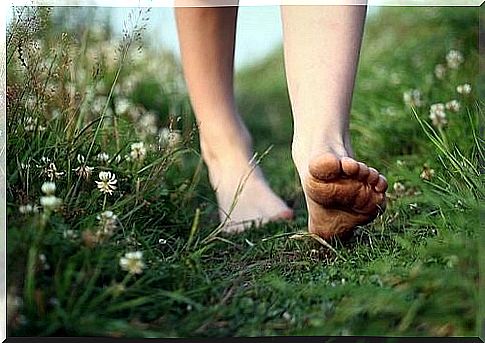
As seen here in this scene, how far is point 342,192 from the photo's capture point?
5.06 ft

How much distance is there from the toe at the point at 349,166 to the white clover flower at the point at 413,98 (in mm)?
891

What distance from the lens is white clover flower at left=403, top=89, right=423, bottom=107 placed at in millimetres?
2367

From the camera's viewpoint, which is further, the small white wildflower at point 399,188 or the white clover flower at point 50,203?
the small white wildflower at point 399,188

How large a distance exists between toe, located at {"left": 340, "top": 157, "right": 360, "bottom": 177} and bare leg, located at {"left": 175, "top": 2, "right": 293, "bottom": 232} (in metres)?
0.50

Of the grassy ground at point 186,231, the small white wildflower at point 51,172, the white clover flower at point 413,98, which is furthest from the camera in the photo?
the white clover flower at point 413,98

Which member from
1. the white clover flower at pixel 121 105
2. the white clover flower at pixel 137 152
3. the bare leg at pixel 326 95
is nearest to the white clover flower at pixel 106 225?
the white clover flower at pixel 137 152

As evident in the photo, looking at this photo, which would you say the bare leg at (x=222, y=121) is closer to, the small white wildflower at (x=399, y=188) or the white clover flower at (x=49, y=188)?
the small white wildflower at (x=399, y=188)

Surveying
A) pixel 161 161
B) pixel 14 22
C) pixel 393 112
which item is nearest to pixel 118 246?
pixel 161 161

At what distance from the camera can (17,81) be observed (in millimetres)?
1769

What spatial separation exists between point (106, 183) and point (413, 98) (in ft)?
3.26

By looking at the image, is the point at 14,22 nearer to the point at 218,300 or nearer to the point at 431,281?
the point at 218,300

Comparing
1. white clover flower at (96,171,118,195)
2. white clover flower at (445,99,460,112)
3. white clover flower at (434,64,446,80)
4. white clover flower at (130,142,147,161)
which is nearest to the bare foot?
white clover flower at (130,142,147,161)

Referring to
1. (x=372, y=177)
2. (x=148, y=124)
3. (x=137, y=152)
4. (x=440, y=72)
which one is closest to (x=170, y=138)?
(x=137, y=152)

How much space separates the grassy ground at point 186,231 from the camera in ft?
4.79
